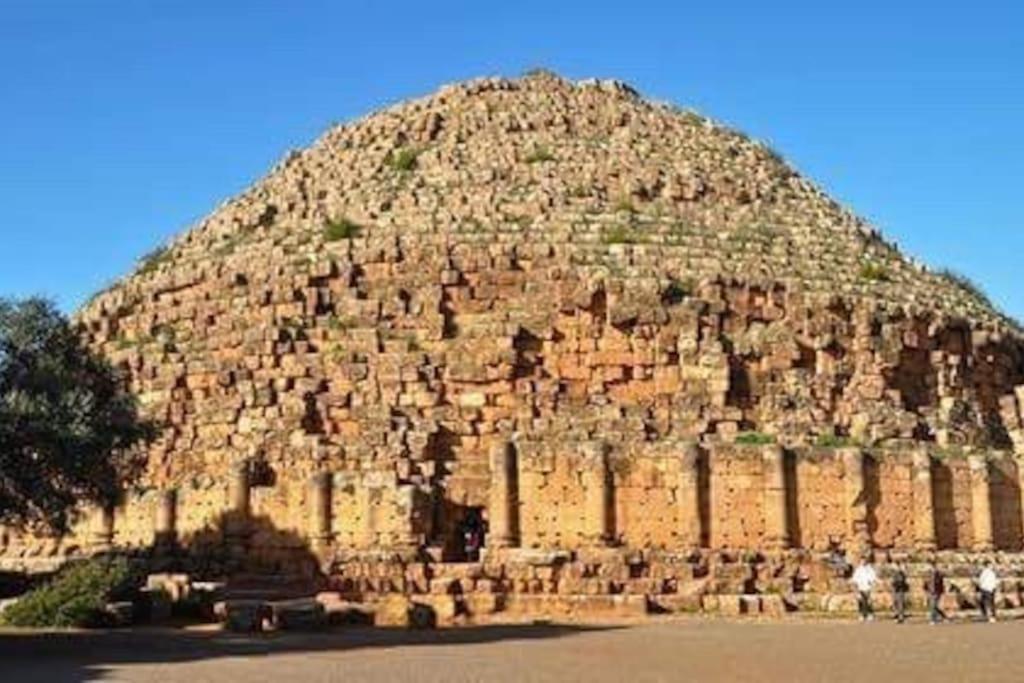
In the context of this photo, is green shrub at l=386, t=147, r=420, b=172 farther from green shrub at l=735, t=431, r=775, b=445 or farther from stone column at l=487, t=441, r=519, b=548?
green shrub at l=735, t=431, r=775, b=445

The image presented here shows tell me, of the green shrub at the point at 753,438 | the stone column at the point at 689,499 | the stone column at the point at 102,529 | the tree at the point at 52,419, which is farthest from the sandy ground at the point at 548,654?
the stone column at the point at 102,529

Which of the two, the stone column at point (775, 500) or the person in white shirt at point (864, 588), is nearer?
the person in white shirt at point (864, 588)

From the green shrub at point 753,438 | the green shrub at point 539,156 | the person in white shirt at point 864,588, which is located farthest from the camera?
the green shrub at point 539,156

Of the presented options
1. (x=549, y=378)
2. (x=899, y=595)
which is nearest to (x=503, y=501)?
(x=549, y=378)

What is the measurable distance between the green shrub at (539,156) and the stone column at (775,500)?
1210 centimetres

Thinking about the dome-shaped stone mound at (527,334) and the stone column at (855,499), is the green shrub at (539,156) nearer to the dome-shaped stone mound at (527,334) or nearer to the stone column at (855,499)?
the dome-shaped stone mound at (527,334)

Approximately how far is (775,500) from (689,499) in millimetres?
1778

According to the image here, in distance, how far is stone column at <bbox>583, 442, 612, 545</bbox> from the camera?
2914 centimetres

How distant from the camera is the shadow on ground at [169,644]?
60.7 ft

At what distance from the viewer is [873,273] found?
1475 inches

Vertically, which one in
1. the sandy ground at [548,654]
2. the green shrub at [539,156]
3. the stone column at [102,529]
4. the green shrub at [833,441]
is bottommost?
the sandy ground at [548,654]

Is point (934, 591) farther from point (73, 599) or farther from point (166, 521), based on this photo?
point (166, 521)

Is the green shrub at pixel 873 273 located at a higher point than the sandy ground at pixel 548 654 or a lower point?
higher

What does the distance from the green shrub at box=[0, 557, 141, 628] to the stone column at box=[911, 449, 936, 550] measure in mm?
15980
